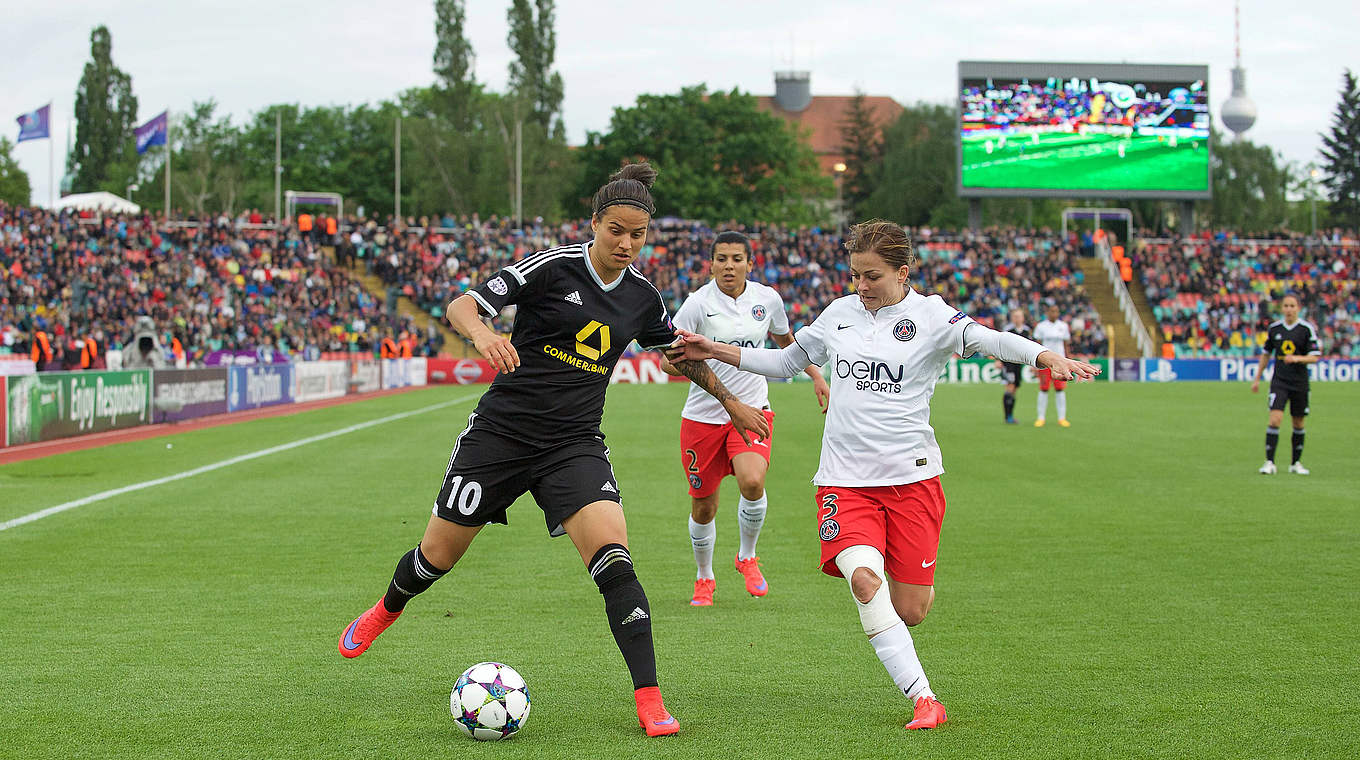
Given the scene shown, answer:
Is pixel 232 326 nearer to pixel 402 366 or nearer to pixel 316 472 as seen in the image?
pixel 402 366

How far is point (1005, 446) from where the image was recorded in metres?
19.4

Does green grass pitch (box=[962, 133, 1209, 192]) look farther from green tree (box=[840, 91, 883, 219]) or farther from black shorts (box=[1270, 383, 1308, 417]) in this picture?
green tree (box=[840, 91, 883, 219])

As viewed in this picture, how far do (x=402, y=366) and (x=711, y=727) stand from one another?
3867 cm

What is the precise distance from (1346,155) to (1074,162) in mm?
50216

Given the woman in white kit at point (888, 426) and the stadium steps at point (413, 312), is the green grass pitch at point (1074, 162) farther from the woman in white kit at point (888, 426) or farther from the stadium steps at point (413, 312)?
the woman in white kit at point (888, 426)

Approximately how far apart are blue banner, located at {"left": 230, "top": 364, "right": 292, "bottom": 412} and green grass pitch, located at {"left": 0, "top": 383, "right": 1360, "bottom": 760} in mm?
14622

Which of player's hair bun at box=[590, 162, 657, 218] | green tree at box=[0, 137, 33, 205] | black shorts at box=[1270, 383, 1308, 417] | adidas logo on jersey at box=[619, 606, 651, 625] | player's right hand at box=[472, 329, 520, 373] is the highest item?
green tree at box=[0, 137, 33, 205]

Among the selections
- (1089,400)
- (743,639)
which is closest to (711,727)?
(743,639)

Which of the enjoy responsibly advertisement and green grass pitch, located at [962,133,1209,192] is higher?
green grass pitch, located at [962,133,1209,192]

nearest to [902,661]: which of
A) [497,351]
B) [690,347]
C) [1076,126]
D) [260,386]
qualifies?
[690,347]

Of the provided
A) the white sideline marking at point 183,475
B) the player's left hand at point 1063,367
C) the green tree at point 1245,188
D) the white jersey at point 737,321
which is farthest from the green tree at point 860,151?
the player's left hand at point 1063,367

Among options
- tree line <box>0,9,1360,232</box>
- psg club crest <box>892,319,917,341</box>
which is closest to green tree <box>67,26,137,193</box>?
tree line <box>0,9,1360,232</box>

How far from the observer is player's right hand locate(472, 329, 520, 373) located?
4.79 m

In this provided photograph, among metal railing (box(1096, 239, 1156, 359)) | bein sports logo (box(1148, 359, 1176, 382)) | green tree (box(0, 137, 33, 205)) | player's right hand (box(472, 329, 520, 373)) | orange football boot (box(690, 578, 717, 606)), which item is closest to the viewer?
player's right hand (box(472, 329, 520, 373))
